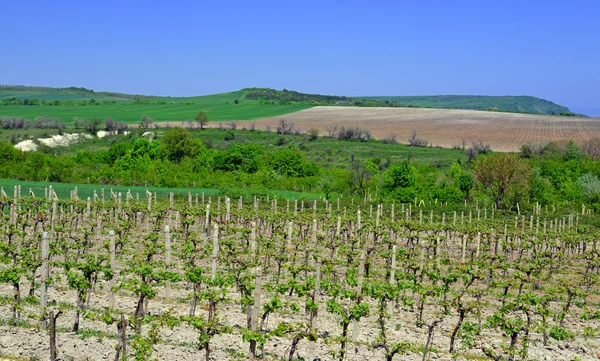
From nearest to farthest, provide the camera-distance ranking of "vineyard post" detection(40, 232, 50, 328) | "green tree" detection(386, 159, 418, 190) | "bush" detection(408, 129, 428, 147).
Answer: "vineyard post" detection(40, 232, 50, 328) → "green tree" detection(386, 159, 418, 190) → "bush" detection(408, 129, 428, 147)

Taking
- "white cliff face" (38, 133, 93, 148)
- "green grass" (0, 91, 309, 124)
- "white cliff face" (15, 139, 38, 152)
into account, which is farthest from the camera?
"green grass" (0, 91, 309, 124)

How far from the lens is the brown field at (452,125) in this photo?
106m

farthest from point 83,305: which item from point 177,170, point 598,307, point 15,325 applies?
point 177,170

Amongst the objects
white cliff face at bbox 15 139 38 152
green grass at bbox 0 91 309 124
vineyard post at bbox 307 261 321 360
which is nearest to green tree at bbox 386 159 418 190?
vineyard post at bbox 307 261 321 360

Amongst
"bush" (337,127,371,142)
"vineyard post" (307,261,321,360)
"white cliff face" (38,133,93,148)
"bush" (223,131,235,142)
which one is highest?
"bush" (337,127,371,142)

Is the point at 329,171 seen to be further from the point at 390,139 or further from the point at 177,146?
the point at 390,139

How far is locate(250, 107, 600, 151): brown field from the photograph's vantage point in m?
106

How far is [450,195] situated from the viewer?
180ft

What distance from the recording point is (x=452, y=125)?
124m

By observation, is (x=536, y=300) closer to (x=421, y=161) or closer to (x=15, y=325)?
(x=15, y=325)

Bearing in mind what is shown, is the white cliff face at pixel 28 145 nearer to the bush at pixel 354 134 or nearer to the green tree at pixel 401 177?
the bush at pixel 354 134

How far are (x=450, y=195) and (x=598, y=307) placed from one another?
33.7 meters

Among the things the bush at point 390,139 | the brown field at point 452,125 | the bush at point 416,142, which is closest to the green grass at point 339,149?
the bush at point 390,139

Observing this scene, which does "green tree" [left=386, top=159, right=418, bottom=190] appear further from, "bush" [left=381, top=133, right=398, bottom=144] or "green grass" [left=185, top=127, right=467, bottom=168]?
"bush" [left=381, top=133, right=398, bottom=144]
